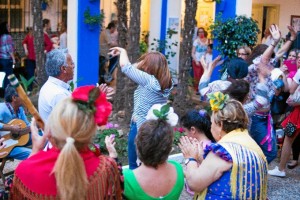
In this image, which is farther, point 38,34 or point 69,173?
point 38,34

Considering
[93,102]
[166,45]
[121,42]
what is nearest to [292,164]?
[121,42]

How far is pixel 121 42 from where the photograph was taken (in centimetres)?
946

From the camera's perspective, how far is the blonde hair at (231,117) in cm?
374

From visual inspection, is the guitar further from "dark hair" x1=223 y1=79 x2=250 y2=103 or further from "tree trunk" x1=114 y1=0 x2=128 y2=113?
"tree trunk" x1=114 y1=0 x2=128 y2=113

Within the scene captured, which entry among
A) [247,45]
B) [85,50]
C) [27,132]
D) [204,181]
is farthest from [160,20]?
[204,181]

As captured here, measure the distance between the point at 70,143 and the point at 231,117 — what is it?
4.69 ft

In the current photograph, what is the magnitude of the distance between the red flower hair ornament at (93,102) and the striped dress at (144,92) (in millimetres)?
2045

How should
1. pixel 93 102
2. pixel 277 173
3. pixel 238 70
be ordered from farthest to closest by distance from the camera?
pixel 277 173 < pixel 238 70 < pixel 93 102

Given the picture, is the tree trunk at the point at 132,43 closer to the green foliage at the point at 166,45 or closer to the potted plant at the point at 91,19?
the potted plant at the point at 91,19

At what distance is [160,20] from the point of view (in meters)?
13.5

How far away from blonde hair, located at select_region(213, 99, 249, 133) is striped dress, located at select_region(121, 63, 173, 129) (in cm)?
139

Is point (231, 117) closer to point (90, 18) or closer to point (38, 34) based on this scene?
point (38, 34)

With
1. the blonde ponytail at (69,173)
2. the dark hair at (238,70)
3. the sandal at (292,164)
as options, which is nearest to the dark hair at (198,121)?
the dark hair at (238,70)

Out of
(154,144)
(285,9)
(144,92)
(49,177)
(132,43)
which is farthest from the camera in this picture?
(285,9)
